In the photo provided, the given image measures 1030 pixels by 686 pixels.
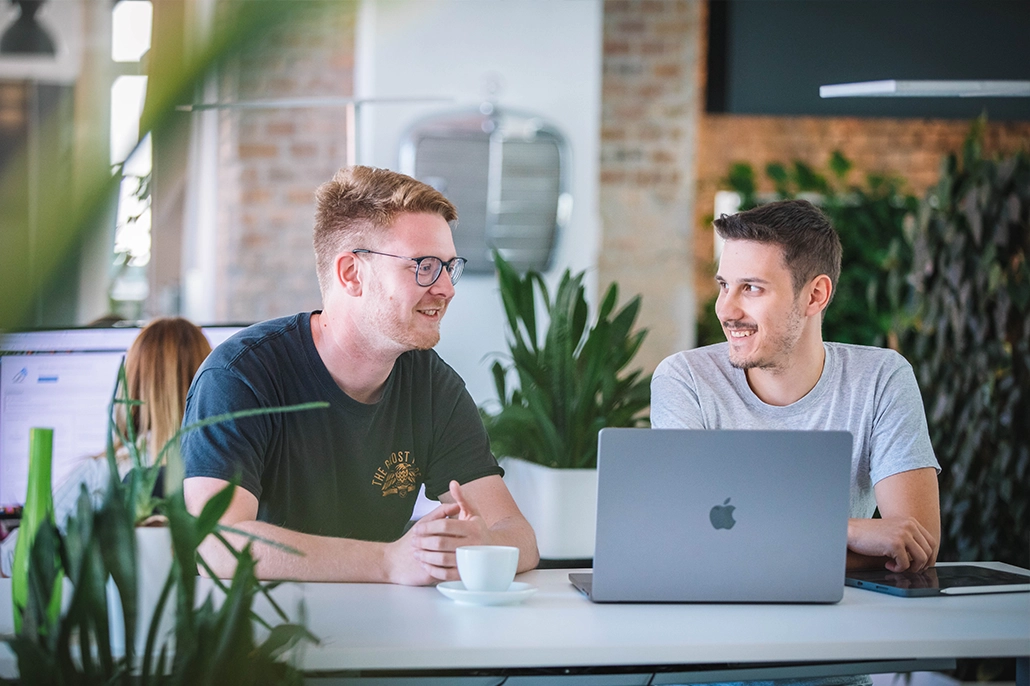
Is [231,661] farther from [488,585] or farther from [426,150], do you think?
[426,150]

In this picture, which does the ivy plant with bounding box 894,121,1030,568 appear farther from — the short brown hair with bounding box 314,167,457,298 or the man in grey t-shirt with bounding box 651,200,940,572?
the short brown hair with bounding box 314,167,457,298

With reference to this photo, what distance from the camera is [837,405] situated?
2.13 metres

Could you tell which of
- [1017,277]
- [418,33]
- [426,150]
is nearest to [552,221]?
[426,150]

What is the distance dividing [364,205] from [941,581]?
126 centimetres

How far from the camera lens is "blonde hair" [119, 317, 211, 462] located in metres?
2.42

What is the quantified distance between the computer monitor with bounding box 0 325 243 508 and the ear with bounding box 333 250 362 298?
0.72m

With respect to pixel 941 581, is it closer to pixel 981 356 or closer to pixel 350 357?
pixel 350 357

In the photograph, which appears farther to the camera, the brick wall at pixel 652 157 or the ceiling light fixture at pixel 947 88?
the brick wall at pixel 652 157

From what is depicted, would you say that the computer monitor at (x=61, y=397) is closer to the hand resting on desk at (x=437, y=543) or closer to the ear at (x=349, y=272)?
the ear at (x=349, y=272)

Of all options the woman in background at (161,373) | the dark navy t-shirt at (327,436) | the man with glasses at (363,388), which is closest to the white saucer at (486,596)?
the man with glasses at (363,388)

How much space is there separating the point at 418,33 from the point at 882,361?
3.14 m

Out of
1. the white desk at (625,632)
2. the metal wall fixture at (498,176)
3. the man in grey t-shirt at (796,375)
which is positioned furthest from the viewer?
the metal wall fixture at (498,176)

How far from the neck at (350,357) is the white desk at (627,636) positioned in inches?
23.2

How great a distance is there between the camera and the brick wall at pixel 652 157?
513 cm
